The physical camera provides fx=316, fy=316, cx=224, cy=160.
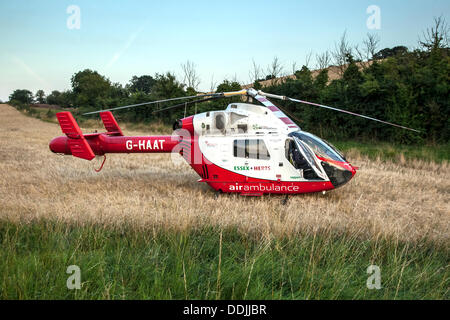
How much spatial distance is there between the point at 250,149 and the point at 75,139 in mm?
5362

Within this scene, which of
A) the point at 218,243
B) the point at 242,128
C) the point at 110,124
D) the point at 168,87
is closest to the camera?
the point at 218,243

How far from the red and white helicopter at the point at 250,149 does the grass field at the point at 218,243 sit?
0.53 metres

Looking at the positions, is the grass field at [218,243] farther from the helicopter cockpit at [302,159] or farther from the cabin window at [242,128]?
the cabin window at [242,128]

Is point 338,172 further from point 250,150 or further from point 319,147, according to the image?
point 250,150

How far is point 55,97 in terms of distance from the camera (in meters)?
83.7

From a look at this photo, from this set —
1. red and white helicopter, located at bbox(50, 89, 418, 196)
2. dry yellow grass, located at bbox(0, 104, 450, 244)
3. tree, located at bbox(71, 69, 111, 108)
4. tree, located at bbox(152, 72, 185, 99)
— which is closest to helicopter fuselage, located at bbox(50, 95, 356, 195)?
red and white helicopter, located at bbox(50, 89, 418, 196)

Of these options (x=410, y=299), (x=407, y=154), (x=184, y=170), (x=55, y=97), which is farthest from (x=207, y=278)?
(x=55, y=97)

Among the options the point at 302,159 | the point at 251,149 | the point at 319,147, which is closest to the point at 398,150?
the point at 319,147

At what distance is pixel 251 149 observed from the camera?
8898 mm

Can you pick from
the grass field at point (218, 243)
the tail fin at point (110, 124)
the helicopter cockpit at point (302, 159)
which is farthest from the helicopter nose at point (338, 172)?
the tail fin at point (110, 124)

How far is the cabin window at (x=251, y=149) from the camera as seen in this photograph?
8820 mm

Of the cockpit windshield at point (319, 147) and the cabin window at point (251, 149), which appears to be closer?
the cockpit windshield at point (319, 147)

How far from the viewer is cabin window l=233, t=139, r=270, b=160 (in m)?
8.82

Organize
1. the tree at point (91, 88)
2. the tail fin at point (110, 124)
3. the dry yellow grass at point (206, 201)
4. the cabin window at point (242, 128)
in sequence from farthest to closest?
the tree at point (91, 88) → the tail fin at point (110, 124) → the cabin window at point (242, 128) → the dry yellow grass at point (206, 201)
